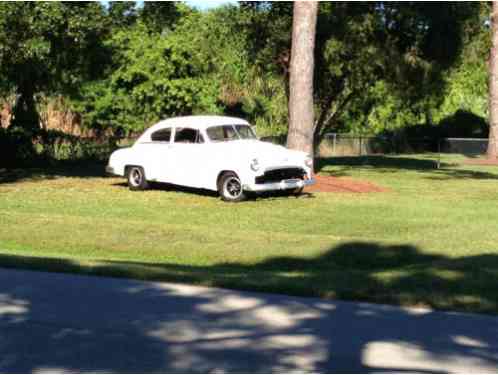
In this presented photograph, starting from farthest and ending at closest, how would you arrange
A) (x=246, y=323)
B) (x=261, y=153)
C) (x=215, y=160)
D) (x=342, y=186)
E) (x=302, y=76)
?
(x=302, y=76) → (x=342, y=186) → (x=215, y=160) → (x=261, y=153) → (x=246, y=323)

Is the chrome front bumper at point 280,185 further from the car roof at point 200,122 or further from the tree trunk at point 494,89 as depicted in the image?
the tree trunk at point 494,89

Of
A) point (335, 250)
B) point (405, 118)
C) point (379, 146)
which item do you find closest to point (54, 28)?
point (335, 250)

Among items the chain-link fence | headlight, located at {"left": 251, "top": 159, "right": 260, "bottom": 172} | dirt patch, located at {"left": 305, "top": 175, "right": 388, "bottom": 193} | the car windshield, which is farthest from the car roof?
the chain-link fence

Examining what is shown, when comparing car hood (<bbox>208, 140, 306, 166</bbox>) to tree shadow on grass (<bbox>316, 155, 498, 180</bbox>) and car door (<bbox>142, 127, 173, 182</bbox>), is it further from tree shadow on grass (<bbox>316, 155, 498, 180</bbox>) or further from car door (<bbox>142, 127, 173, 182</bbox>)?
tree shadow on grass (<bbox>316, 155, 498, 180</bbox>)

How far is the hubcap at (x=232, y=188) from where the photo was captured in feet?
68.0

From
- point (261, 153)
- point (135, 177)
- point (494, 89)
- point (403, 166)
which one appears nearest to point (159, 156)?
point (135, 177)

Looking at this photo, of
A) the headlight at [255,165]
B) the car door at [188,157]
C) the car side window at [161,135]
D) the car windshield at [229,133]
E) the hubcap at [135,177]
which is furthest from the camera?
the hubcap at [135,177]

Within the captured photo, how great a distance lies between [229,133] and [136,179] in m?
2.86

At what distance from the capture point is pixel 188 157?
Result: 21656mm

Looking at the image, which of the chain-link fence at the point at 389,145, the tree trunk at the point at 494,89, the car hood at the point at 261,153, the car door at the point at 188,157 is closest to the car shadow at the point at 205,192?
the car door at the point at 188,157

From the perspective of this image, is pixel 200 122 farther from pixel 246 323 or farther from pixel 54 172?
pixel 246 323

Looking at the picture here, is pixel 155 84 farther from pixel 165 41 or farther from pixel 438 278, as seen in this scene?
pixel 438 278

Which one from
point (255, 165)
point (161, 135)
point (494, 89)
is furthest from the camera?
point (494, 89)

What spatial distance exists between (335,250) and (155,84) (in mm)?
20831
